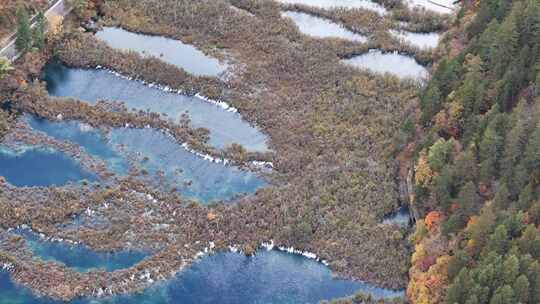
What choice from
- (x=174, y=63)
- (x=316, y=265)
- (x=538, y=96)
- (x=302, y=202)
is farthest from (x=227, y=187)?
(x=538, y=96)

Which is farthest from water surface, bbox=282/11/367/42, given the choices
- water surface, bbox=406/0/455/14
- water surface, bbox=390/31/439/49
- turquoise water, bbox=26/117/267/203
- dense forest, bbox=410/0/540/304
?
turquoise water, bbox=26/117/267/203

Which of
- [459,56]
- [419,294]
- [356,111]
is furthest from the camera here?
[356,111]

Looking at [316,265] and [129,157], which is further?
[129,157]

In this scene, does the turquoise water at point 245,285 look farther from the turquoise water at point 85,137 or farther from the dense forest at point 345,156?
the turquoise water at point 85,137

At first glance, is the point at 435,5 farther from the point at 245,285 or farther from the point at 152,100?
the point at 245,285

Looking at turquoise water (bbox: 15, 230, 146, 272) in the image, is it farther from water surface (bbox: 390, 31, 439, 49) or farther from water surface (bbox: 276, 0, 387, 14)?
water surface (bbox: 276, 0, 387, 14)

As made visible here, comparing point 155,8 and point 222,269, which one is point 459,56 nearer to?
point 222,269

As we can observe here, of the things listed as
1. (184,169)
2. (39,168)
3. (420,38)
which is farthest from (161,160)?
(420,38)

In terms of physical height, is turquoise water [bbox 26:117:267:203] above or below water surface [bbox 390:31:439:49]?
below
